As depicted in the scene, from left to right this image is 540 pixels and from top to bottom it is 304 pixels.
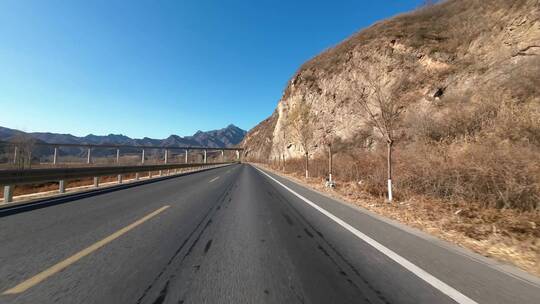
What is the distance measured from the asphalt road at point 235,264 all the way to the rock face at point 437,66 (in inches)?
378

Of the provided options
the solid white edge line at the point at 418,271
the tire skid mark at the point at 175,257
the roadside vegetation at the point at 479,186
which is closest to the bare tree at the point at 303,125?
the roadside vegetation at the point at 479,186

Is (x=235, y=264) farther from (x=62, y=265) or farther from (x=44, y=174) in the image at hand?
(x=44, y=174)

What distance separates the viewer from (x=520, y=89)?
1489 centimetres

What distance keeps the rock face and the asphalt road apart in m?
9.61

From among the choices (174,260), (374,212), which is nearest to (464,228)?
(374,212)

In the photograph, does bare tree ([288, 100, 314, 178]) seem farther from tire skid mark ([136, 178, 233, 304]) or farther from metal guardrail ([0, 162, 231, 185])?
tire skid mark ([136, 178, 233, 304])

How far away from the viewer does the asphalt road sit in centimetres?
284

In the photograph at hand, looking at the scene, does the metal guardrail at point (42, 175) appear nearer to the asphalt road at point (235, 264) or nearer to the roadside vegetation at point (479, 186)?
the asphalt road at point (235, 264)

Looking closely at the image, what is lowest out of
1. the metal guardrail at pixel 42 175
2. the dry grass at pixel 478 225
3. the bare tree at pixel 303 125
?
the dry grass at pixel 478 225

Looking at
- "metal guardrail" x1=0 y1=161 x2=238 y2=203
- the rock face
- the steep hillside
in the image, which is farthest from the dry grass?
"metal guardrail" x1=0 y1=161 x2=238 y2=203

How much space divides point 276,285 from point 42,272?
9.25 ft

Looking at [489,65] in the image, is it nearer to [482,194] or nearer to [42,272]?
[482,194]

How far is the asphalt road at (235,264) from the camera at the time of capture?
2.84m

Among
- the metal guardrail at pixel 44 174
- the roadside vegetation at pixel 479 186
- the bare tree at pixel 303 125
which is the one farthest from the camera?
the bare tree at pixel 303 125
